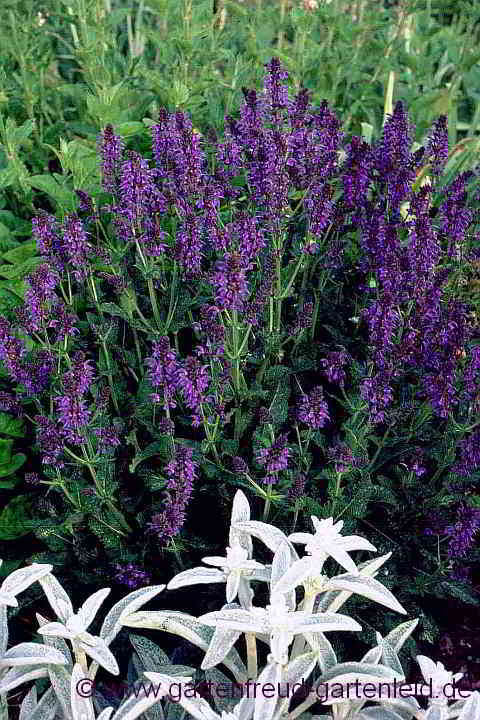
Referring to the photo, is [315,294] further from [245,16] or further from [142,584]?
[245,16]

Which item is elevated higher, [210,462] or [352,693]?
[210,462]

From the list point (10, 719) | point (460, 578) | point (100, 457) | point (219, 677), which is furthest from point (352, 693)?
point (10, 719)

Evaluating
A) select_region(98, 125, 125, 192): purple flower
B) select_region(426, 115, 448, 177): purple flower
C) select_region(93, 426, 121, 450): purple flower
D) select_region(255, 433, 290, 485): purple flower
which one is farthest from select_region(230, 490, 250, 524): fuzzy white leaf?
select_region(426, 115, 448, 177): purple flower

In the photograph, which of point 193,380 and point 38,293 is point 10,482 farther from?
point 193,380

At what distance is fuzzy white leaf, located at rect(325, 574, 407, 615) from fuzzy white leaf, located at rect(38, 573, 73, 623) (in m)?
0.68

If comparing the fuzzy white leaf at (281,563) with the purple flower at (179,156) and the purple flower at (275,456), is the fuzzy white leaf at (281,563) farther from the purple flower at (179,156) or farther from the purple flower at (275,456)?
the purple flower at (179,156)

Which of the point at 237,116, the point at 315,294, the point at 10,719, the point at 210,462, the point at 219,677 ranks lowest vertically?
the point at 10,719

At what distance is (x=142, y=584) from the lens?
2.50m

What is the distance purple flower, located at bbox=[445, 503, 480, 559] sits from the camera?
2.27 meters

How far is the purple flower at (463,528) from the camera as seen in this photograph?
2.27m

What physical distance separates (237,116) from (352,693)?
8.77 feet

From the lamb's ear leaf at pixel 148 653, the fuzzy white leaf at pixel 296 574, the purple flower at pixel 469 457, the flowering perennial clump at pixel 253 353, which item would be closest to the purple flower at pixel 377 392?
the flowering perennial clump at pixel 253 353

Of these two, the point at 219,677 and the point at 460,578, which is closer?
the point at 219,677

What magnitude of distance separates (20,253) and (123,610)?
154 centimetres
